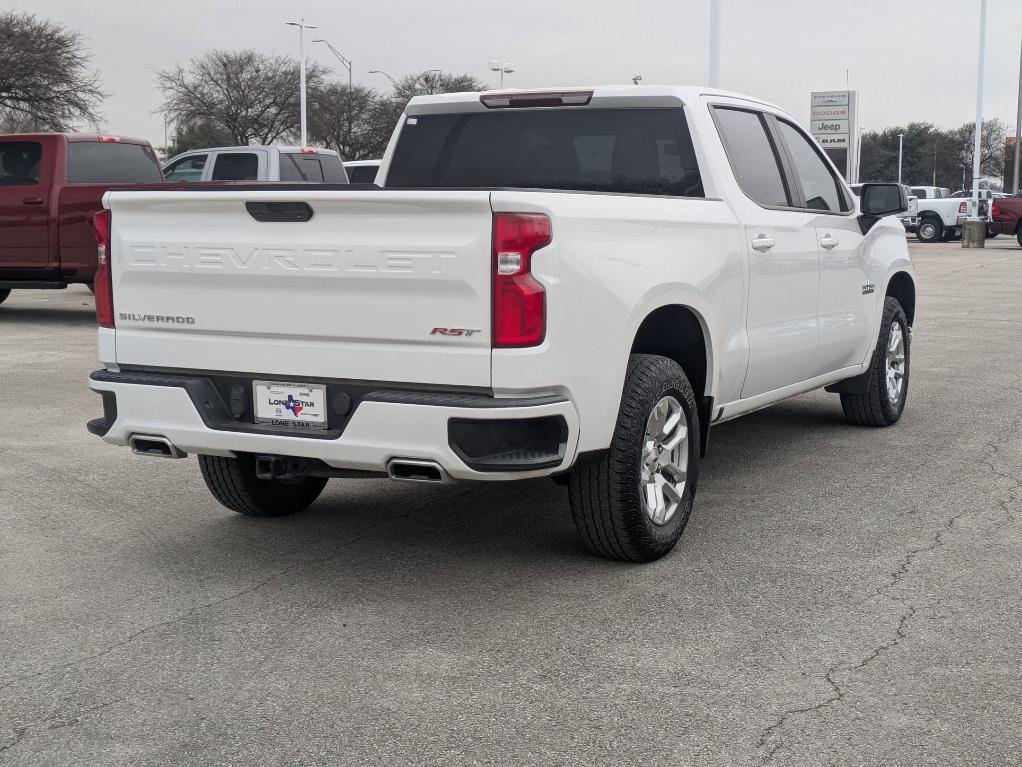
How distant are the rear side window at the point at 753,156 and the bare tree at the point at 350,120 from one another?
64229mm

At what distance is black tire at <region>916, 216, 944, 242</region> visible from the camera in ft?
139

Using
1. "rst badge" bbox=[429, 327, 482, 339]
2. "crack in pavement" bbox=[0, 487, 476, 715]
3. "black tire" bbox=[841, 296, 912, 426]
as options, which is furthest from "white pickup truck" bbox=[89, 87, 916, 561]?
"black tire" bbox=[841, 296, 912, 426]

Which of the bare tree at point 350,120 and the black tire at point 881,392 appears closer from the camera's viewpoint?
the black tire at point 881,392

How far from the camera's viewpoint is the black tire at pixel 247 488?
586cm

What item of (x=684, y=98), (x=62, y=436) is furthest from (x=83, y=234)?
(x=684, y=98)

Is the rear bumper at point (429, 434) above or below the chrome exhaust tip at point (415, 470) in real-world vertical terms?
above

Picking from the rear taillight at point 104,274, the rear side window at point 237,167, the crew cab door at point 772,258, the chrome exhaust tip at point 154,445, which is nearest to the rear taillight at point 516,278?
the chrome exhaust tip at point 154,445

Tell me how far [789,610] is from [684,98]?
2.49 m

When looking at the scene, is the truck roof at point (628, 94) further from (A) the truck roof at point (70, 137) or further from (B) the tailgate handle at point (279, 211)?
(A) the truck roof at point (70, 137)

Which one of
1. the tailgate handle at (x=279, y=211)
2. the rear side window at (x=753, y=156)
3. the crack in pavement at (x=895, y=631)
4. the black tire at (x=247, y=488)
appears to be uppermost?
the rear side window at (x=753, y=156)

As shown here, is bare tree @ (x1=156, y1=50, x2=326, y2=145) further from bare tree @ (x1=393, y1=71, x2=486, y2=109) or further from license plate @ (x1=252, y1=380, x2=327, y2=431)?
license plate @ (x1=252, y1=380, x2=327, y2=431)

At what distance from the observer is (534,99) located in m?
6.30

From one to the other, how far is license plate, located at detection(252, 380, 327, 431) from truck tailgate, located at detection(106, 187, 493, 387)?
0.06 m

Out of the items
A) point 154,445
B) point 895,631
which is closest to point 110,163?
point 154,445
